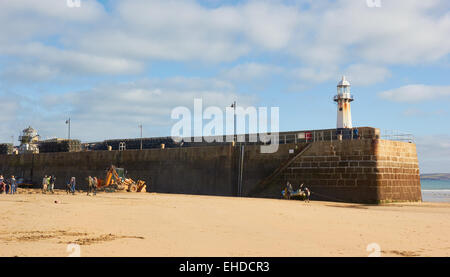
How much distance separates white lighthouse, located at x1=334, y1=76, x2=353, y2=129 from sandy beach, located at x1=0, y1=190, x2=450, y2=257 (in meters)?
27.8

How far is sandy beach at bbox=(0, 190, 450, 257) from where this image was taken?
8109 mm

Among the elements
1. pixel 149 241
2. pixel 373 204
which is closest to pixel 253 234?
pixel 149 241

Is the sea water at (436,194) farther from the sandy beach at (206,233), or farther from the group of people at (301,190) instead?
the sandy beach at (206,233)

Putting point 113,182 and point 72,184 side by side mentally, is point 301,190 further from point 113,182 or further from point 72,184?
point 72,184

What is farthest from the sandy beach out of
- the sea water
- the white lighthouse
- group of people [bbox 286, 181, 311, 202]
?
the sea water

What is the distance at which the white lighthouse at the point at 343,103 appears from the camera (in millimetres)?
41688

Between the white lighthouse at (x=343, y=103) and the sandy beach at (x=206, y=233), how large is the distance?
27789 mm

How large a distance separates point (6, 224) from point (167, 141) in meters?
32.7

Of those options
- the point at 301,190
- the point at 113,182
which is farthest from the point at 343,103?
the point at 113,182

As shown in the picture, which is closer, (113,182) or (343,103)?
(113,182)

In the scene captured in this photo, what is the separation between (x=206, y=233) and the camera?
10.2 metres

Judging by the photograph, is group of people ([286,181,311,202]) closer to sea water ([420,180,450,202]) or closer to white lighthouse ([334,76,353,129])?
white lighthouse ([334,76,353,129])

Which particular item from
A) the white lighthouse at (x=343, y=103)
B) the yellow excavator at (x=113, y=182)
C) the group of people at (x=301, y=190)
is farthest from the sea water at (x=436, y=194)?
the yellow excavator at (x=113, y=182)

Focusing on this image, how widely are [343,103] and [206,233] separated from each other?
1355 inches
